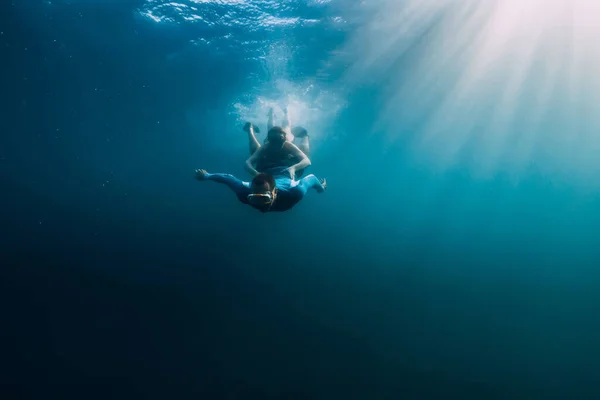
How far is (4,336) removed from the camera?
17828mm

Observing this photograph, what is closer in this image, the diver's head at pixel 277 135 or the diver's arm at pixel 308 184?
the diver's arm at pixel 308 184

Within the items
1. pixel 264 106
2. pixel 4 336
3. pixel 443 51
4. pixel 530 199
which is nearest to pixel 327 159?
pixel 264 106

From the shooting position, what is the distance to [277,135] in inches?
227

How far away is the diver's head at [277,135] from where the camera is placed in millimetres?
5773

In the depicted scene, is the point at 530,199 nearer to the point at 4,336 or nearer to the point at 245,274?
the point at 245,274

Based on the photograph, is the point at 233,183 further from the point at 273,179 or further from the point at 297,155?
the point at 297,155

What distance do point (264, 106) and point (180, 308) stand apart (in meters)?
16.6

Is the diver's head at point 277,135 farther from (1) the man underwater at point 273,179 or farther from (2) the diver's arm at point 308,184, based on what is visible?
(2) the diver's arm at point 308,184

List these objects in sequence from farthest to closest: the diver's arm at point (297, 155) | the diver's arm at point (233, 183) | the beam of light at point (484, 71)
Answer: the beam of light at point (484, 71) < the diver's arm at point (297, 155) < the diver's arm at point (233, 183)

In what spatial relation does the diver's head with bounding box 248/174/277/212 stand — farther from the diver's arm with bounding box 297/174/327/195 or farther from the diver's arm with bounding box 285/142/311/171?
the diver's arm with bounding box 285/142/311/171

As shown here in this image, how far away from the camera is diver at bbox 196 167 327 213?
388 cm

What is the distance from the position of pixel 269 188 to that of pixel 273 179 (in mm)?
266

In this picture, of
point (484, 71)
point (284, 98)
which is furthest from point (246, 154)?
point (484, 71)

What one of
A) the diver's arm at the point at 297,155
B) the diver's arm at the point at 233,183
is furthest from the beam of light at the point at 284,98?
the diver's arm at the point at 233,183
